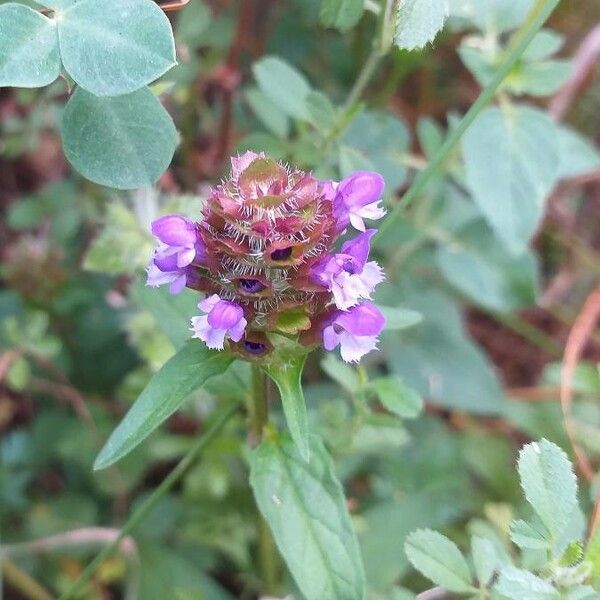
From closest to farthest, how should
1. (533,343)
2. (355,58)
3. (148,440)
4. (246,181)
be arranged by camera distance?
1. (246,181)
2. (148,440)
3. (355,58)
4. (533,343)

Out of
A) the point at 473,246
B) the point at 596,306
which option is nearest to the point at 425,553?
the point at 473,246

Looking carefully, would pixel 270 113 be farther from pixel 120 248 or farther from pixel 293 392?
pixel 293 392

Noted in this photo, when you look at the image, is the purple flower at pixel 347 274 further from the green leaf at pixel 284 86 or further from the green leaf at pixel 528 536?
the green leaf at pixel 284 86

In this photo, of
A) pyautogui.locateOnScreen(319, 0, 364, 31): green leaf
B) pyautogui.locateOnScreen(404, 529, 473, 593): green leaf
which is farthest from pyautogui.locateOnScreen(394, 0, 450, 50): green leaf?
pyautogui.locateOnScreen(404, 529, 473, 593): green leaf

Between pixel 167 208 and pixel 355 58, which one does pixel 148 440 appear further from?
pixel 355 58

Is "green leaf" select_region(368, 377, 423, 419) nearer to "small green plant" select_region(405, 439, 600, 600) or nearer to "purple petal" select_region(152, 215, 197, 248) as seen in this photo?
"small green plant" select_region(405, 439, 600, 600)

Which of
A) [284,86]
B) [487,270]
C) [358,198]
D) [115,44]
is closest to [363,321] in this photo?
[358,198]

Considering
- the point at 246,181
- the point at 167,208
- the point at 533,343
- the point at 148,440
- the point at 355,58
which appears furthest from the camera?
the point at 533,343
